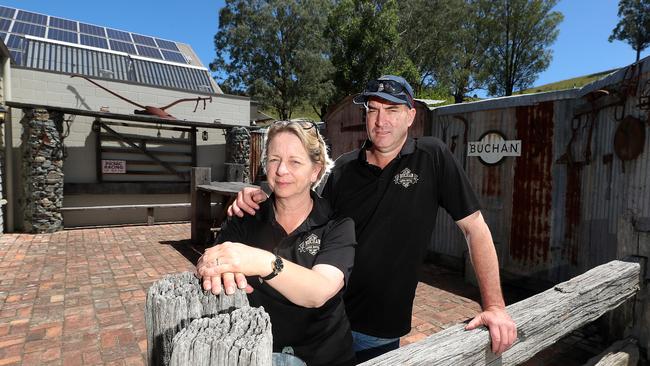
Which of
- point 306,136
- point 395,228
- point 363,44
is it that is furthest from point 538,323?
point 363,44

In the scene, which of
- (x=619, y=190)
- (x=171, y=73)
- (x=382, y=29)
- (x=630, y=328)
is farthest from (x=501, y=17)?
(x=630, y=328)

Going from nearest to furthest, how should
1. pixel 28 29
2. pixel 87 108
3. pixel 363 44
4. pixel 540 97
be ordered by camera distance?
pixel 540 97 → pixel 87 108 → pixel 28 29 → pixel 363 44

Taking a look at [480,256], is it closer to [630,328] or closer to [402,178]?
[402,178]

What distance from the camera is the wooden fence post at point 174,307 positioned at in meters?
1.03

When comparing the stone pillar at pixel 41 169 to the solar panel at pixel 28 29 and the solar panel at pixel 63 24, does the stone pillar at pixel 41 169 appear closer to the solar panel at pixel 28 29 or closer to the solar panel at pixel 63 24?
the solar panel at pixel 28 29

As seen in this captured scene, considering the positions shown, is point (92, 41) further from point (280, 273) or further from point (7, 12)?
point (280, 273)

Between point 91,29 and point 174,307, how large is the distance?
16688 mm

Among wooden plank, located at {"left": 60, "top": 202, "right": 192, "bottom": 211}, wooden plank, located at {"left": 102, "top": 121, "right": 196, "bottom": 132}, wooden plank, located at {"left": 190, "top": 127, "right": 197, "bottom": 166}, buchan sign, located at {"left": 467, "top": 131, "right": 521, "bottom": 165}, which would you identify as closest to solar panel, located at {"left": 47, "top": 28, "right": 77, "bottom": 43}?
wooden plank, located at {"left": 102, "top": 121, "right": 196, "bottom": 132}

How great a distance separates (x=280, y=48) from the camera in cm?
2861

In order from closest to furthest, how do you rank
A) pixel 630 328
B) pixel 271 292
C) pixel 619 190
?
pixel 271 292 < pixel 630 328 < pixel 619 190

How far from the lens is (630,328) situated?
290 centimetres

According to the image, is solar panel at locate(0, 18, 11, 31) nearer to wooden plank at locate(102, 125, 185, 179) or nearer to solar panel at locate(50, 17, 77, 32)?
solar panel at locate(50, 17, 77, 32)

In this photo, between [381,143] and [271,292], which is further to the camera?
[381,143]

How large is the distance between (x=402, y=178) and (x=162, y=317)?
136 cm
